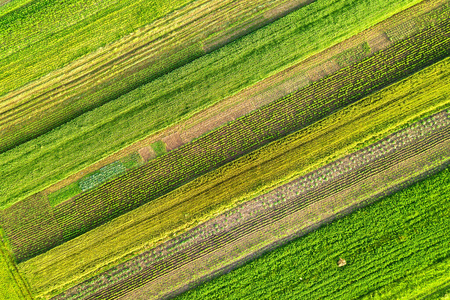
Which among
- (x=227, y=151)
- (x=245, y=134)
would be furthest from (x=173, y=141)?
(x=245, y=134)

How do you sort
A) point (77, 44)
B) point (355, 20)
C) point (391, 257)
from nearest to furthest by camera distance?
point (391, 257) < point (355, 20) < point (77, 44)

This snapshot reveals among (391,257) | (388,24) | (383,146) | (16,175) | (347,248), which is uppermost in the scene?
(16,175)

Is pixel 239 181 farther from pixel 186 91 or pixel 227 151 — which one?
pixel 186 91

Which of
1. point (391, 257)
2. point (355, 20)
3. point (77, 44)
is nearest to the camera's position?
point (391, 257)

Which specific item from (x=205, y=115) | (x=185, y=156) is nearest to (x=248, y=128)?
(x=205, y=115)

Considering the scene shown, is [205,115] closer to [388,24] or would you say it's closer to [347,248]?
[347,248]

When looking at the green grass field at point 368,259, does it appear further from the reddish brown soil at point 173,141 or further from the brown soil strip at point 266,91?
the brown soil strip at point 266,91

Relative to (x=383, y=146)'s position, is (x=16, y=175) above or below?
above
